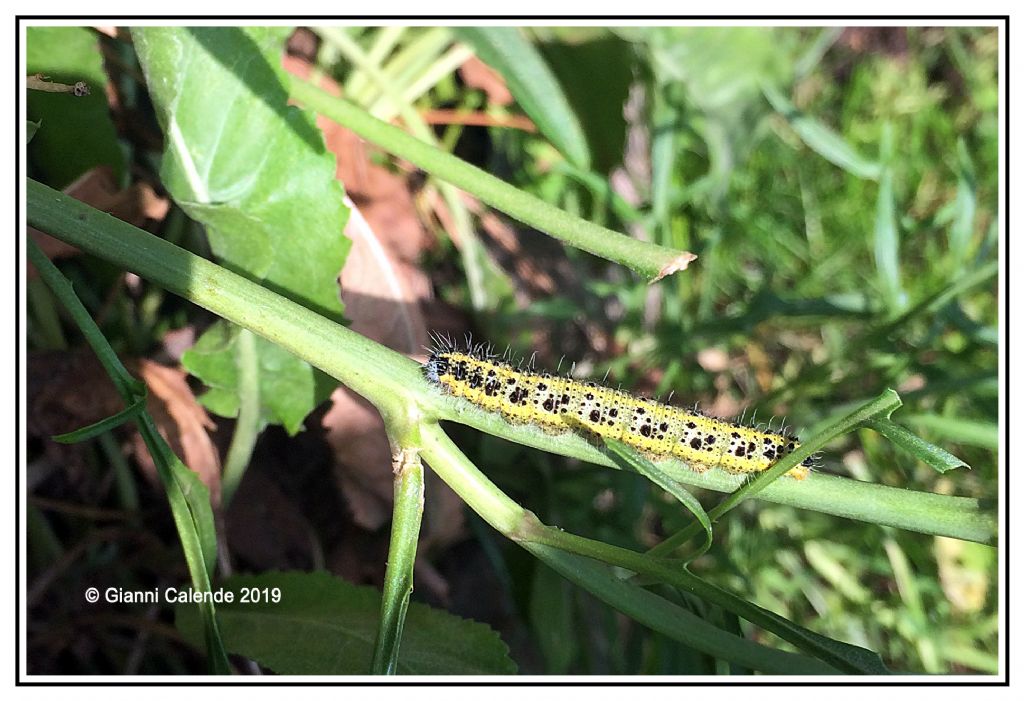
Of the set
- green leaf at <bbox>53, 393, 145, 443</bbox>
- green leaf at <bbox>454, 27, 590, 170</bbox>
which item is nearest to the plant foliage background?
green leaf at <bbox>454, 27, 590, 170</bbox>

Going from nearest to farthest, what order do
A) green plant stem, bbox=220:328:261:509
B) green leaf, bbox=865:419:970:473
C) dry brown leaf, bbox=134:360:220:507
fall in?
green leaf, bbox=865:419:970:473 < green plant stem, bbox=220:328:261:509 < dry brown leaf, bbox=134:360:220:507

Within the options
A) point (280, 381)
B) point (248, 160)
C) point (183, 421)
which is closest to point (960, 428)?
point (280, 381)

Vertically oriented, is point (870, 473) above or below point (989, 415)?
above

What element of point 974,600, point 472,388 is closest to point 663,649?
point 472,388

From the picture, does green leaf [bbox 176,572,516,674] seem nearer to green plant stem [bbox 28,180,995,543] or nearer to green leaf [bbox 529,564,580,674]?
green plant stem [bbox 28,180,995,543]

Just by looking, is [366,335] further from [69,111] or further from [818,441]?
[818,441]
